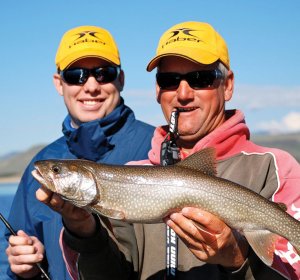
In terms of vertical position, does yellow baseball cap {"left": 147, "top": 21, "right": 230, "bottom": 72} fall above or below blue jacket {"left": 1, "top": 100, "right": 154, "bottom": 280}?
above

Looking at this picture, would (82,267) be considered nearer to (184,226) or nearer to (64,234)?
(64,234)

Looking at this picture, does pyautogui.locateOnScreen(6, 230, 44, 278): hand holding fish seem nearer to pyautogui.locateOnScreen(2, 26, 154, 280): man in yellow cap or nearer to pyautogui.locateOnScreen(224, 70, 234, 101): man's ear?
pyautogui.locateOnScreen(2, 26, 154, 280): man in yellow cap

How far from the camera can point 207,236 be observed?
4879 millimetres

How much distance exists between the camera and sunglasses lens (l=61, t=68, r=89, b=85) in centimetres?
777

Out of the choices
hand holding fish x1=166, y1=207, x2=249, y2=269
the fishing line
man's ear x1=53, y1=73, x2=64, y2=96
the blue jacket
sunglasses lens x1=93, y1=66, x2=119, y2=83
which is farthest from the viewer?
man's ear x1=53, y1=73, x2=64, y2=96

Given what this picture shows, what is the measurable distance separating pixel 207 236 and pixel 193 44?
6.07ft

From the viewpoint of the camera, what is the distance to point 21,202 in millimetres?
7793

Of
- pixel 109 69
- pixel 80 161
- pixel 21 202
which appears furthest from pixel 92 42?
pixel 80 161

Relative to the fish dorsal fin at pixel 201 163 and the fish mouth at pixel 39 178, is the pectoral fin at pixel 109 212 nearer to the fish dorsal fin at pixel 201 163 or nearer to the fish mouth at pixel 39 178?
the fish mouth at pixel 39 178

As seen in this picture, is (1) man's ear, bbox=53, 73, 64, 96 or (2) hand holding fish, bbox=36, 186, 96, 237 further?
(1) man's ear, bbox=53, 73, 64, 96

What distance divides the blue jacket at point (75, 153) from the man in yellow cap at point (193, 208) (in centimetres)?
144

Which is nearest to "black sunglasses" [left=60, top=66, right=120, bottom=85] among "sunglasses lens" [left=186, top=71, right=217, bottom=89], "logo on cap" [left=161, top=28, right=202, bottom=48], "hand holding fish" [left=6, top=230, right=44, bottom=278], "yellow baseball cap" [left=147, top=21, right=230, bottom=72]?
"yellow baseball cap" [left=147, top=21, right=230, bottom=72]

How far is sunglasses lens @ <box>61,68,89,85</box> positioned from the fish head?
272cm

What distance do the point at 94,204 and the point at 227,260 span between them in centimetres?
106
